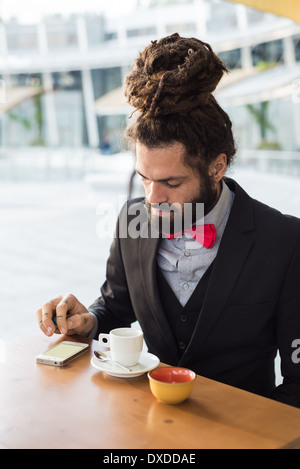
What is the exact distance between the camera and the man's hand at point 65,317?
58.4 inches

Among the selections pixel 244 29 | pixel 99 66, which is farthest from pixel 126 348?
pixel 99 66

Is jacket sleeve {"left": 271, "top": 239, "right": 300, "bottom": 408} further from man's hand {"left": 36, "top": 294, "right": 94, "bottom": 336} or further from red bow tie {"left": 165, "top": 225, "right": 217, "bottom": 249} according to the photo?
man's hand {"left": 36, "top": 294, "right": 94, "bottom": 336}

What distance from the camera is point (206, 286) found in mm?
1532

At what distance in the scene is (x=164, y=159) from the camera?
144cm

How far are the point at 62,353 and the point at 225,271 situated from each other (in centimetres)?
46

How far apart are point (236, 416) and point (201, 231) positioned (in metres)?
0.59

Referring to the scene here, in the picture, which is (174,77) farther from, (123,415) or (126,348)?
(123,415)

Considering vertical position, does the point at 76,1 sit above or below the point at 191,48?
above

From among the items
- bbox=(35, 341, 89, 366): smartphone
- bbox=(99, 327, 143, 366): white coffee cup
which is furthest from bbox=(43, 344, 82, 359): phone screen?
bbox=(99, 327, 143, 366): white coffee cup

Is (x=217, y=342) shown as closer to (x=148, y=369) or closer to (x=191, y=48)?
(x=148, y=369)

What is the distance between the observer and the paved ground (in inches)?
172

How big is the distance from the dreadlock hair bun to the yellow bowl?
627 millimetres

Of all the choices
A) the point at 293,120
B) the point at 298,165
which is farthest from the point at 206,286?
the point at 293,120

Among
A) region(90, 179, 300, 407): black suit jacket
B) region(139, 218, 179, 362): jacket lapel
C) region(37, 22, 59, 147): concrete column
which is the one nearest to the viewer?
region(90, 179, 300, 407): black suit jacket
